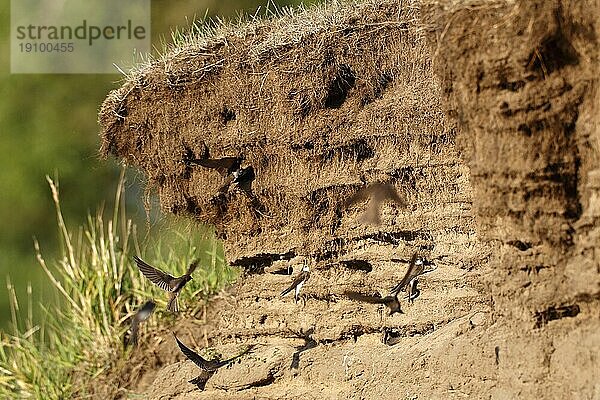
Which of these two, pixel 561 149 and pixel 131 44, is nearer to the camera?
pixel 561 149

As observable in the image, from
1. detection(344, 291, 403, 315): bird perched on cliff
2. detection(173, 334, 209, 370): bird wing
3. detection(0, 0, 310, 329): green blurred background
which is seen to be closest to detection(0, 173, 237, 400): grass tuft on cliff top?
detection(173, 334, 209, 370): bird wing

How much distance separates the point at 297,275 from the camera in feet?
19.3

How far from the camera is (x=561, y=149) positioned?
359 cm

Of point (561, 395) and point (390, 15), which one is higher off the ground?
point (390, 15)

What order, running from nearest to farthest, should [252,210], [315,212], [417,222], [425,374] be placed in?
[425,374] < [417,222] < [315,212] < [252,210]

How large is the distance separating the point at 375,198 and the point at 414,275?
1.59 ft

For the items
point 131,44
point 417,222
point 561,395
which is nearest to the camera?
point 561,395

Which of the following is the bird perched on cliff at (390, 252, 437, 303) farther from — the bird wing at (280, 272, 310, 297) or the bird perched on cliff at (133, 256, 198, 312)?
the bird perched on cliff at (133, 256, 198, 312)

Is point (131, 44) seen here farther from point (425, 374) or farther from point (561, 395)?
point (561, 395)

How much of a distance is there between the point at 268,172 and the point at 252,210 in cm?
36

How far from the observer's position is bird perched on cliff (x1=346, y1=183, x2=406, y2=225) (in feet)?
16.8

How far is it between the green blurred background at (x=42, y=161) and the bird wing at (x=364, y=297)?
9285 millimetres

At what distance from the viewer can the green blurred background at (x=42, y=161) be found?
14.2m

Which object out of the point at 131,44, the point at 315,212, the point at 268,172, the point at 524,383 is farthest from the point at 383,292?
the point at 131,44
